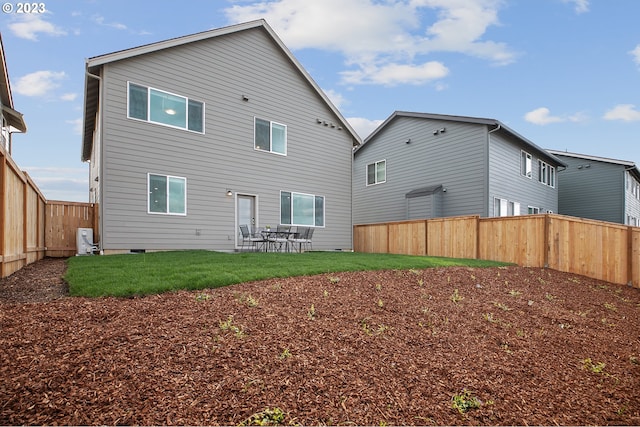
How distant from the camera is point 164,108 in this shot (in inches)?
411

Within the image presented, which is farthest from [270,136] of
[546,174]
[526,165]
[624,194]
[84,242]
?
[624,194]

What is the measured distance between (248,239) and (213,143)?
3.27 metres

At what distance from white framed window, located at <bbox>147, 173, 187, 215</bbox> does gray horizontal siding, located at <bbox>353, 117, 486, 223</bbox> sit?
10287 mm

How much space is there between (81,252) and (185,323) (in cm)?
846

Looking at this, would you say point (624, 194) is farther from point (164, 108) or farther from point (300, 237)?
point (164, 108)

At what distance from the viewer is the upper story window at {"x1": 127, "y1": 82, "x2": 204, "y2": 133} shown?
392 inches

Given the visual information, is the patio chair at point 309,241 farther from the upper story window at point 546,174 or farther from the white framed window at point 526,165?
the upper story window at point 546,174

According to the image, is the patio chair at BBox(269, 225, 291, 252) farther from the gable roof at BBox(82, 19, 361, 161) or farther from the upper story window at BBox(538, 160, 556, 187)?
the upper story window at BBox(538, 160, 556, 187)

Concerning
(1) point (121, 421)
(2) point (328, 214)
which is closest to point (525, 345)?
(1) point (121, 421)

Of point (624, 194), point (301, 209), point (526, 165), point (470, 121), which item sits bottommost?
point (301, 209)

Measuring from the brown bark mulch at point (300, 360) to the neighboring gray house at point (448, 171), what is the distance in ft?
33.3

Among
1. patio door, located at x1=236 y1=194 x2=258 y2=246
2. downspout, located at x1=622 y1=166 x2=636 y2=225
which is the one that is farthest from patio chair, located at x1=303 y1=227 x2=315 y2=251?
downspout, located at x1=622 y1=166 x2=636 y2=225

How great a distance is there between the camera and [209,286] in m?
4.76

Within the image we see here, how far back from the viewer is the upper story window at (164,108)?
9.95 meters
